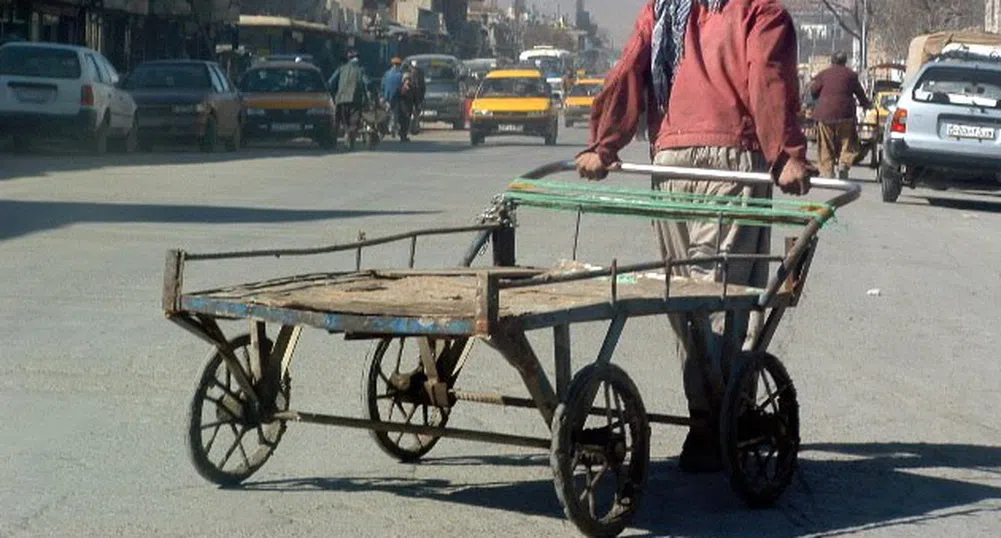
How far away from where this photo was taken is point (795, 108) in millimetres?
6723

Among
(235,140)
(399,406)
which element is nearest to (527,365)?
(399,406)

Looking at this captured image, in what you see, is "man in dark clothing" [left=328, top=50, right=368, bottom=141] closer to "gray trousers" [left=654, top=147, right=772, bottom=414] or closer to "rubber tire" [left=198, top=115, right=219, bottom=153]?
"rubber tire" [left=198, top=115, right=219, bottom=153]

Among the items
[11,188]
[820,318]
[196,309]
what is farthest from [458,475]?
[11,188]

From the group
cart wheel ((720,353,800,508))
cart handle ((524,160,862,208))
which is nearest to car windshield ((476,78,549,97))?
cart handle ((524,160,862,208))

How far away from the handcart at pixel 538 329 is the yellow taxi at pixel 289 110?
27.5 meters

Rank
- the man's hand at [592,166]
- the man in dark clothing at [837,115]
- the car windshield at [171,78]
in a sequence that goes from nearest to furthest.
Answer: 1. the man's hand at [592,166]
2. the man in dark clothing at [837,115]
3. the car windshield at [171,78]

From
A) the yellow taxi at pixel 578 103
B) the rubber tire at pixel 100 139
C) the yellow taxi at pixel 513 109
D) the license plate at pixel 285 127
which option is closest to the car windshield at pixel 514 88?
the yellow taxi at pixel 513 109

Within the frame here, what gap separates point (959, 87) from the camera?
2352cm

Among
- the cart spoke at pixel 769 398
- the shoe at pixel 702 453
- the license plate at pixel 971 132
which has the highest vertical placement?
the license plate at pixel 971 132

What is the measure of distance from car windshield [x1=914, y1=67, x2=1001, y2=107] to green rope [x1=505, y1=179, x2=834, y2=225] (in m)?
16.9

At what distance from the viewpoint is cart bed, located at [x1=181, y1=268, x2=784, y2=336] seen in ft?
18.0

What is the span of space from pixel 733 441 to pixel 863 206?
17055 millimetres

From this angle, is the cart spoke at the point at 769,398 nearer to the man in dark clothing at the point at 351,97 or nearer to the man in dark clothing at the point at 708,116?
the man in dark clothing at the point at 708,116

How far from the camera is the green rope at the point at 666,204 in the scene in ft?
21.2
